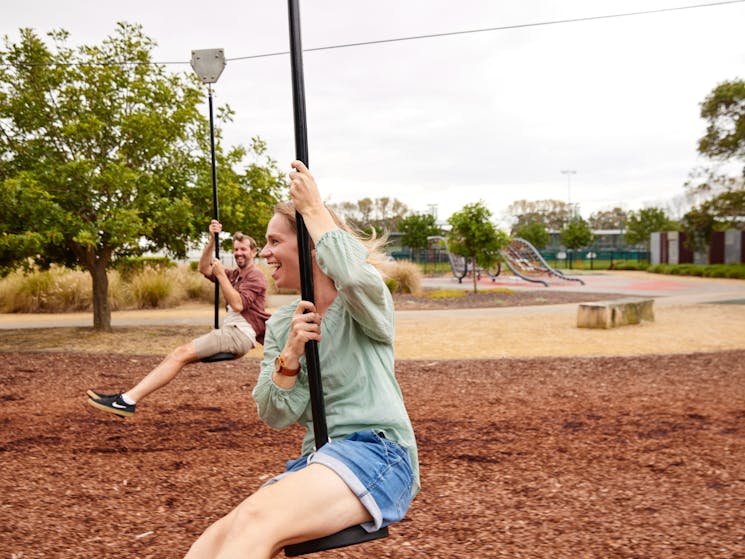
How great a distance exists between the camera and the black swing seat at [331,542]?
1.78 meters

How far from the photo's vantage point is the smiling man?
5.11 meters

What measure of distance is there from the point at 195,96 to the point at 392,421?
10.6 m

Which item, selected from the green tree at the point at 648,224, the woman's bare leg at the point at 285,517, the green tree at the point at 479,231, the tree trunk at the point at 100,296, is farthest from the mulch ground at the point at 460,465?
the green tree at the point at 648,224

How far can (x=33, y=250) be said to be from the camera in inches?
411

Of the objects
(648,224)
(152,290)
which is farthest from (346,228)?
(648,224)

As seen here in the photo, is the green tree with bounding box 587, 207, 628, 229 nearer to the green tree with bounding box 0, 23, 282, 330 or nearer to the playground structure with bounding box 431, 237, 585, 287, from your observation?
the playground structure with bounding box 431, 237, 585, 287

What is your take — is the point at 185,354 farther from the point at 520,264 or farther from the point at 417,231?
the point at 417,231

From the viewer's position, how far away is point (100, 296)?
11984 mm

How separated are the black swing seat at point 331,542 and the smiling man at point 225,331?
3565 mm

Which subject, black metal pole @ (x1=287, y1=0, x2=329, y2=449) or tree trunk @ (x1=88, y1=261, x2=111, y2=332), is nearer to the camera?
black metal pole @ (x1=287, y1=0, x2=329, y2=449)

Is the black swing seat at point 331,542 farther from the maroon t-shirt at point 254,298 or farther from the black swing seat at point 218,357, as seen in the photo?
the maroon t-shirt at point 254,298

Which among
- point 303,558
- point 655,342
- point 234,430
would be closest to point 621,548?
point 303,558

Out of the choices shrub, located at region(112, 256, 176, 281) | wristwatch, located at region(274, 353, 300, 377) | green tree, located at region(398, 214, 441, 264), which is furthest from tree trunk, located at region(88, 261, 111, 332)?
green tree, located at region(398, 214, 441, 264)

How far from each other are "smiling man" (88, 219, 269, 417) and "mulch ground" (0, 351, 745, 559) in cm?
39
